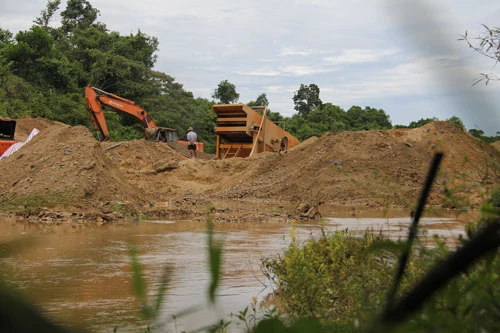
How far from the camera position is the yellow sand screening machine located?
2825cm

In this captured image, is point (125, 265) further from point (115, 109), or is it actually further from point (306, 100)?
point (306, 100)

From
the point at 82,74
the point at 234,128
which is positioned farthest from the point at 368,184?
the point at 82,74

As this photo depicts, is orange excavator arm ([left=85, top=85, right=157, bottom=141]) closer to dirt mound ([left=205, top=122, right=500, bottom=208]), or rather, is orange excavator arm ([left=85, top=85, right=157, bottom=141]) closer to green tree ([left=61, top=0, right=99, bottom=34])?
dirt mound ([left=205, top=122, right=500, bottom=208])

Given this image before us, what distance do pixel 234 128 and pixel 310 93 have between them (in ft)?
96.2

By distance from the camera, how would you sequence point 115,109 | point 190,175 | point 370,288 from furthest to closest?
point 115,109, point 190,175, point 370,288

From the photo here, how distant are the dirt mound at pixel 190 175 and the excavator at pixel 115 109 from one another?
1.23 meters

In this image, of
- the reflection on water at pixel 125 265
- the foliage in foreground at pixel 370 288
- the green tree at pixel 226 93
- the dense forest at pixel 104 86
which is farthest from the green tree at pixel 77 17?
the foliage in foreground at pixel 370 288

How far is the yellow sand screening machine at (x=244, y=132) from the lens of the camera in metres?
28.2

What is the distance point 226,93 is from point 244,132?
101 feet

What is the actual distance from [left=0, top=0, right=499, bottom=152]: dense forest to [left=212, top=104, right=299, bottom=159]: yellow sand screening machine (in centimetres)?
643

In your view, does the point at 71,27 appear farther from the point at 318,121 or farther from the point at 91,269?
the point at 91,269

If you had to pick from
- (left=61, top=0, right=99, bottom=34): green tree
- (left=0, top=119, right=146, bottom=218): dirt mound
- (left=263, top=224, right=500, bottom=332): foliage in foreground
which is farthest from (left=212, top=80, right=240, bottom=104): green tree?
(left=263, top=224, right=500, bottom=332): foliage in foreground

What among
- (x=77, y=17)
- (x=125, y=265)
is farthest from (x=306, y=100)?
(x=125, y=265)

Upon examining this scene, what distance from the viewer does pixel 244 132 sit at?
28266 millimetres
